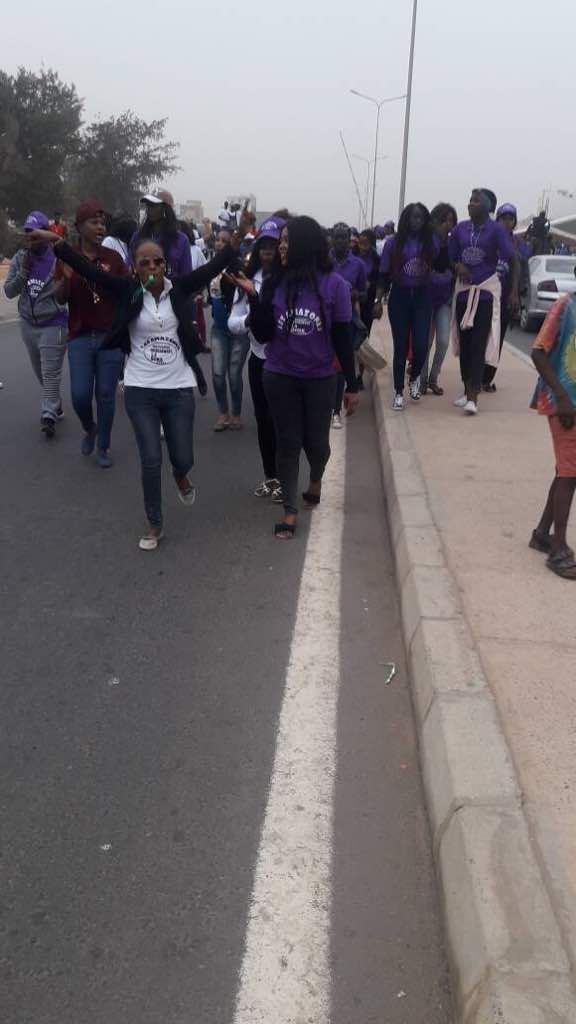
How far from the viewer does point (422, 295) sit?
7.26m

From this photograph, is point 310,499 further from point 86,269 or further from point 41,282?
point 41,282

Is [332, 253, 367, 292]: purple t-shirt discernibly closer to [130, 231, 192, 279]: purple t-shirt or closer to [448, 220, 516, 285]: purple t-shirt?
[448, 220, 516, 285]: purple t-shirt

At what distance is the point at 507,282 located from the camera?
25.1ft

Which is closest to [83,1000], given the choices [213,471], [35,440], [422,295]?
[213,471]

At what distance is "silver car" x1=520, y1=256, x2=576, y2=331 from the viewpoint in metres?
15.5

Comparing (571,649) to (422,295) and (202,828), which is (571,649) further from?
(422,295)

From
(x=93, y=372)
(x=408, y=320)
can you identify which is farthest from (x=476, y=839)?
(x=408, y=320)

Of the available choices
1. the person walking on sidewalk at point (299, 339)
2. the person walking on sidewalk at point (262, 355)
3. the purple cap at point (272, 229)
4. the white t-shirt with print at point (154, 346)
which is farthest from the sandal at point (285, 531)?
the purple cap at point (272, 229)

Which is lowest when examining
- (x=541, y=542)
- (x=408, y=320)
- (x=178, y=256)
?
(x=541, y=542)

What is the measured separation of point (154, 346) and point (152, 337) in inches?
2.1

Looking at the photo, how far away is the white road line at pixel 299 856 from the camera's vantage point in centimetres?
205

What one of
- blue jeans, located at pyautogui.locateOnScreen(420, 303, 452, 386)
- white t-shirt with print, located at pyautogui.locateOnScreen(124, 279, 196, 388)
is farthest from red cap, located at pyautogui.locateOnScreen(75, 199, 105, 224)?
blue jeans, located at pyautogui.locateOnScreen(420, 303, 452, 386)

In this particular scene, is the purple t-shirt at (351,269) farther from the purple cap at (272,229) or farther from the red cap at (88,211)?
the red cap at (88,211)

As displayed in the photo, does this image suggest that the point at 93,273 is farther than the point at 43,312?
No
